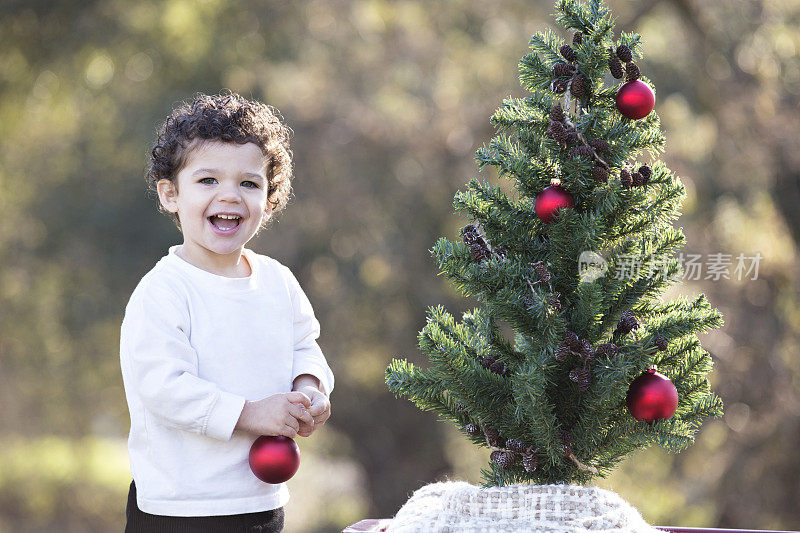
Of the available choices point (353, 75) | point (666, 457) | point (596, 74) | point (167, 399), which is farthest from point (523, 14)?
point (167, 399)

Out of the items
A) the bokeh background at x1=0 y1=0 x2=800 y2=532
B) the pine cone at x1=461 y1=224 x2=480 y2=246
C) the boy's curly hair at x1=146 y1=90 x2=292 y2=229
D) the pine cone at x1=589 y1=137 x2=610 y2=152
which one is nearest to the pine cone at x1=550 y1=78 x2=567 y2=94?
the pine cone at x1=589 y1=137 x2=610 y2=152

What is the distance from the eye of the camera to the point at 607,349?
1.36 m

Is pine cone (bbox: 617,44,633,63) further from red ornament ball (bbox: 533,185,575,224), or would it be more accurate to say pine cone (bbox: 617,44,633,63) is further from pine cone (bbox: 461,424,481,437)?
pine cone (bbox: 461,424,481,437)

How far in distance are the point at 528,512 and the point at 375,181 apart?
4.14 m

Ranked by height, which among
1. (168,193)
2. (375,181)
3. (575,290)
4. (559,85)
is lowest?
(575,290)

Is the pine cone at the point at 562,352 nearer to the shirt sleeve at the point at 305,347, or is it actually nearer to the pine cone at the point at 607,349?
the pine cone at the point at 607,349

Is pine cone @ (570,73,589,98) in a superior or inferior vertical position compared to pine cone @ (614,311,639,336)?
superior

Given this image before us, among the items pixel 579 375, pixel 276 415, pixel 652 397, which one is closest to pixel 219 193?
pixel 276 415

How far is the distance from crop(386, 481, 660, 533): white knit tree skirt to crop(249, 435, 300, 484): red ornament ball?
0.71ft

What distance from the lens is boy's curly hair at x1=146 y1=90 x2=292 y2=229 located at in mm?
1563

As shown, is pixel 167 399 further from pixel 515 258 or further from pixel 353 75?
pixel 353 75

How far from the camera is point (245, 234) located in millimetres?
1576

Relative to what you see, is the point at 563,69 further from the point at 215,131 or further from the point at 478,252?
the point at 215,131

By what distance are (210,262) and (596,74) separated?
74 centimetres
